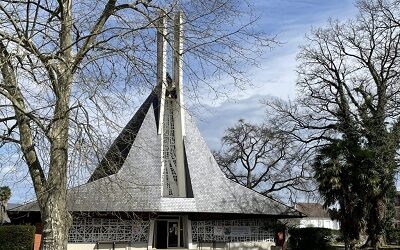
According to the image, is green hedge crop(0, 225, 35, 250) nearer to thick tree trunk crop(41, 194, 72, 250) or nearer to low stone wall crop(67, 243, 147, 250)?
low stone wall crop(67, 243, 147, 250)

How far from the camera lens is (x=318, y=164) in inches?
1105

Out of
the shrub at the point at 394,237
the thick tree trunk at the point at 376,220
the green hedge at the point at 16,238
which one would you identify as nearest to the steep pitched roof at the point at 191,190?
the green hedge at the point at 16,238

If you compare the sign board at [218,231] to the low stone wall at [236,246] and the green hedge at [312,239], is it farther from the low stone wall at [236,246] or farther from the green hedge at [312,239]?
the green hedge at [312,239]

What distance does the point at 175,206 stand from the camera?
29.2 meters

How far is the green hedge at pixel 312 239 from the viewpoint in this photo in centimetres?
2902

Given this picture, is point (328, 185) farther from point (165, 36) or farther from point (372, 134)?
point (165, 36)

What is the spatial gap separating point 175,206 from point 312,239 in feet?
26.3

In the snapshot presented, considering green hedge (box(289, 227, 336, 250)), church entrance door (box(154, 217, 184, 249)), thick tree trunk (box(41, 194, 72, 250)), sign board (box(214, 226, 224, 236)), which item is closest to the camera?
thick tree trunk (box(41, 194, 72, 250))

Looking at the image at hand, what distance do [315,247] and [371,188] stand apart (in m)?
4.86

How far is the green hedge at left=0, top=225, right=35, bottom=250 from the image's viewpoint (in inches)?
908

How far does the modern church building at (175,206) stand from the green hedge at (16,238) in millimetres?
2284

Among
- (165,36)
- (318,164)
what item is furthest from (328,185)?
(165,36)

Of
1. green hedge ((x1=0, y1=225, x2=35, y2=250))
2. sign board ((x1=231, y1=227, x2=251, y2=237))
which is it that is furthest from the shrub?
green hedge ((x1=0, y1=225, x2=35, y2=250))

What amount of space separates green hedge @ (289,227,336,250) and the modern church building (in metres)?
1.75
